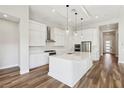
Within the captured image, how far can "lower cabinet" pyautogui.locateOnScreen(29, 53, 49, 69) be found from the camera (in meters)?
4.09

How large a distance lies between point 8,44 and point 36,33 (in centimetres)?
143

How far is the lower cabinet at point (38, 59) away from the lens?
409 centimetres

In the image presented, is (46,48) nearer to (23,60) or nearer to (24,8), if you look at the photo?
(23,60)

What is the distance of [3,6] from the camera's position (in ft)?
9.35

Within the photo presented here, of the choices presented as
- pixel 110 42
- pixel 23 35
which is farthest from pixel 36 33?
pixel 110 42

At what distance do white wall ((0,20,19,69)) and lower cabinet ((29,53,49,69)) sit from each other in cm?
103

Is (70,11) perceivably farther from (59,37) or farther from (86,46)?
(86,46)

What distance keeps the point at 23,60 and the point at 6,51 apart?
4.32ft

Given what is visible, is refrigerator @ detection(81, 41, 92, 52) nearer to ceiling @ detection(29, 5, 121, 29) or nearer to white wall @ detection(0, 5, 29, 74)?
ceiling @ detection(29, 5, 121, 29)

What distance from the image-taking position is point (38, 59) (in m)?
4.42
